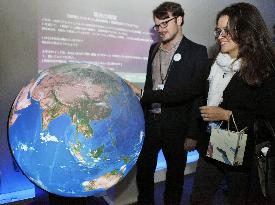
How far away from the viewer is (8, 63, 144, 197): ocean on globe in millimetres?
1159

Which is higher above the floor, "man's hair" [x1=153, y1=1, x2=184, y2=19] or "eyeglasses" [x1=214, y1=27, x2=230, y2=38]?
"man's hair" [x1=153, y1=1, x2=184, y2=19]

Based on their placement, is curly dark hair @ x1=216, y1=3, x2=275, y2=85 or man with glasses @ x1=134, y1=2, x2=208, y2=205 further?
man with glasses @ x1=134, y1=2, x2=208, y2=205

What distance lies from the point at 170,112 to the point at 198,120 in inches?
18.7

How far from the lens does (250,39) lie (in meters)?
1.63

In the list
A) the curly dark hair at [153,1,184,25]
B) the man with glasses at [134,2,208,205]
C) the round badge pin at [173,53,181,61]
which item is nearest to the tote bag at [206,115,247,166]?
the man with glasses at [134,2,208,205]

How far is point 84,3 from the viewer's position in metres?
2.60

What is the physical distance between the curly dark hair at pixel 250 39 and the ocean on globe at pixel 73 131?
74 centimetres

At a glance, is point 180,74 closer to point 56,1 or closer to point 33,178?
point 56,1

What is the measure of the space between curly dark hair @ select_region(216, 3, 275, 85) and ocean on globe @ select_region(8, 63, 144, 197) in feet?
2.41

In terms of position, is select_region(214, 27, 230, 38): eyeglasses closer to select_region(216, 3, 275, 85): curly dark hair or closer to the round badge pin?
select_region(216, 3, 275, 85): curly dark hair

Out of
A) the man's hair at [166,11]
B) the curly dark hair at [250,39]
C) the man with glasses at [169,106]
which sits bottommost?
the man with glasses at [169,106]

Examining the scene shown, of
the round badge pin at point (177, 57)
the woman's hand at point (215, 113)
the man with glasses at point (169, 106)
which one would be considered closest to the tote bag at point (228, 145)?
the woman's hand at point (215, 113)

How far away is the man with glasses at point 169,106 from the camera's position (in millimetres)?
2354

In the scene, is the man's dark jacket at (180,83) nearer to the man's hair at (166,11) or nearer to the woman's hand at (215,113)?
the man's hair at (166,11)
